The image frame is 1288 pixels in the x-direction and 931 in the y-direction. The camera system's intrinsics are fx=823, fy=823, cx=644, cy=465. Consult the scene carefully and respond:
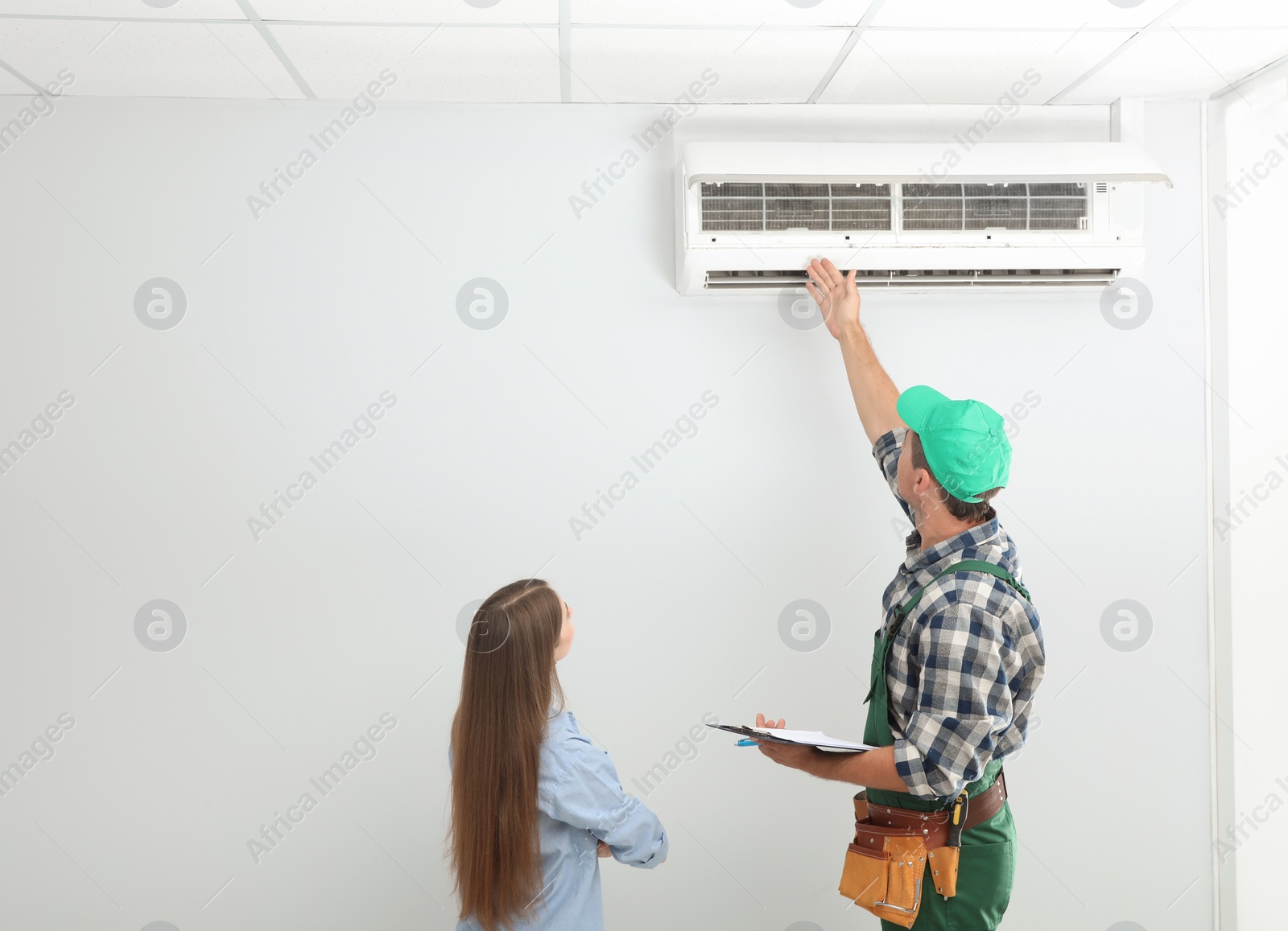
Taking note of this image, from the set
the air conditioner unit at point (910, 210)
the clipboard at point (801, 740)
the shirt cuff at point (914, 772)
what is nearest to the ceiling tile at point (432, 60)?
the air conditioner unit at point (910, 210)

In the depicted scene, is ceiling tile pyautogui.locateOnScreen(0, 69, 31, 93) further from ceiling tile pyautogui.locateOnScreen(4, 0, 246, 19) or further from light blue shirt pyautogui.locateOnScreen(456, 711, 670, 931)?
light blue shirt pyautogui.locateOnScreen(456, 711, 670, 931)

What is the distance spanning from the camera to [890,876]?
1.61 metres

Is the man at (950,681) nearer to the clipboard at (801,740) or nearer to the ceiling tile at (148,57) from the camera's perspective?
the clipboard at (801,740)

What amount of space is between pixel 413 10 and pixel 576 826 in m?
1.75

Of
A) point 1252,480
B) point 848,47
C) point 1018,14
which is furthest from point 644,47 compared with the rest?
point 1252,480

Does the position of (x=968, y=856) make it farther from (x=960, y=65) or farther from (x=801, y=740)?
(x=960, y=65)

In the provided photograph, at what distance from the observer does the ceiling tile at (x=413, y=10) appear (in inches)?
70.6

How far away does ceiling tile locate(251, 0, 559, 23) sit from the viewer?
5.88 feet

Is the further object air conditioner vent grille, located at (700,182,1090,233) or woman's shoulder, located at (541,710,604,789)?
air conditioner vent grille, located at (700,182,1090,233)

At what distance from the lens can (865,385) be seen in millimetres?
2143

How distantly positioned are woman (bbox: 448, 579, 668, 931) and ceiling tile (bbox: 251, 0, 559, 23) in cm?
127

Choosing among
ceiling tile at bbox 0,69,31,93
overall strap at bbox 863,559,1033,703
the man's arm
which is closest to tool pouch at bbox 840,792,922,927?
overall strap at bbox 863,559,1033,703

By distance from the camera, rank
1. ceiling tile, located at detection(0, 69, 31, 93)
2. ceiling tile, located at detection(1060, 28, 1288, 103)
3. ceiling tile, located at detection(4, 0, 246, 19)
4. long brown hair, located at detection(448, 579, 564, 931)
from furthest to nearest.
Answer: ceiling tile, located at detection(0, 69, 31, 93)
ceiling tile, located at detection(1060, 28, 1288, 103)
ceiling tile, located at detection(4, 0, 246, 19)
long brown hair, located at detection(448, 579, 564, 931)

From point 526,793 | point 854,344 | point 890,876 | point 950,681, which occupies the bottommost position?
point 526,793
